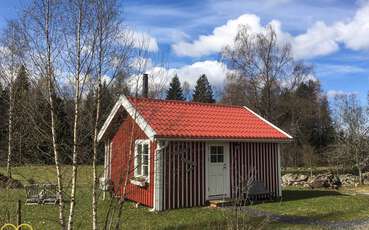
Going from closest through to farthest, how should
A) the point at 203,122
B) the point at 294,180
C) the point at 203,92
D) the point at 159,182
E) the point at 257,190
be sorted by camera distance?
the point at 159,182, the point at 257,190, the point at 203,122, the point at 294,180, the point at 203,92

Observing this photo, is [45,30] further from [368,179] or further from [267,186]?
[368,179]

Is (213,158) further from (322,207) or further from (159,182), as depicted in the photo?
(322,207)

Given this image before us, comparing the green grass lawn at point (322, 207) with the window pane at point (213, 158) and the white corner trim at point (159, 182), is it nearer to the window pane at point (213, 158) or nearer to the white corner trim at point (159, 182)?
the window pane at point (213, 158)

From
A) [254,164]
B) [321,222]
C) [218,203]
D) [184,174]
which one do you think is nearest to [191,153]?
[184,174]

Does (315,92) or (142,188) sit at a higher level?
(315,92)

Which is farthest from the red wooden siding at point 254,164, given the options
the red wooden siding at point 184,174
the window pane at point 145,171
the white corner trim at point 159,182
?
the window pane at point 145,171

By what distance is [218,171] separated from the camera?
1480 centimetres

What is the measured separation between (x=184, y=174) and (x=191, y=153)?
77 cm

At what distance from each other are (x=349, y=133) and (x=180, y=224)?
79.4ft

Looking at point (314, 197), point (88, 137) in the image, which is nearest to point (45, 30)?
point (88, 137)

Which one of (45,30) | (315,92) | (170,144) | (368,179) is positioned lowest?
(368,179)

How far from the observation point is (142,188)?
14102 millimetres

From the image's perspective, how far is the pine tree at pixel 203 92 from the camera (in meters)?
60.6

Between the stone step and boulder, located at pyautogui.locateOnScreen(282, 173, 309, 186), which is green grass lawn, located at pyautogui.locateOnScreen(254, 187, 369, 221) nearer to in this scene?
the stone step
